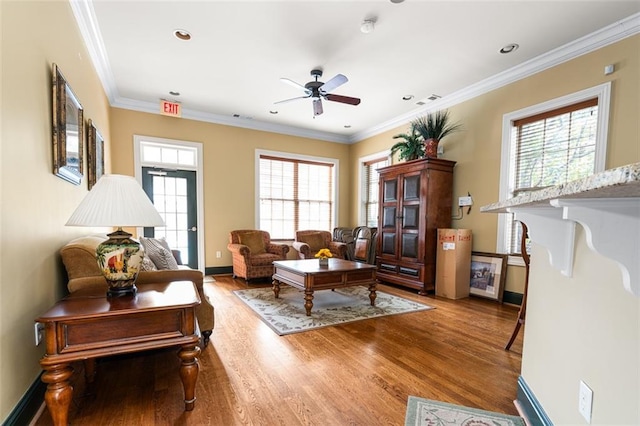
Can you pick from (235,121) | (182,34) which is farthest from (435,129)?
(235,121)

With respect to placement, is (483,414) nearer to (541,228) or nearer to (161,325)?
(541,228)

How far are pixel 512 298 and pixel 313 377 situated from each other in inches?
119

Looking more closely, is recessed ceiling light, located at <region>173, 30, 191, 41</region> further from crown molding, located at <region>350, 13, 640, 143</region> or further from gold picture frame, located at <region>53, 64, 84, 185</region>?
crown molding, located at <region>350, 13, 640, 143</region>

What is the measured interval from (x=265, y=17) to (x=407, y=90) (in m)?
2.38

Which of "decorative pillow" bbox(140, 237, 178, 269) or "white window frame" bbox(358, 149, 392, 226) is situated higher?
"white window frame" bbox(358, 149, 392, 226)

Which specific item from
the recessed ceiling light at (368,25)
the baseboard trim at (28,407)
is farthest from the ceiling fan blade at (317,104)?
the baseboard trim at (28,407)

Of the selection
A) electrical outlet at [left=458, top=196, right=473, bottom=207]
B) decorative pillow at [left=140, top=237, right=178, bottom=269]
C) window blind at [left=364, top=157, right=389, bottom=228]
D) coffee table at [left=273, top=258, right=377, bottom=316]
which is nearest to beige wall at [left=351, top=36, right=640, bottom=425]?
electrical outlet at [left=458, top=196, right=473, bottom=207]

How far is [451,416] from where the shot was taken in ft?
5.25

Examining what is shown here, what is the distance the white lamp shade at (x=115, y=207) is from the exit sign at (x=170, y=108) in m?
3.56

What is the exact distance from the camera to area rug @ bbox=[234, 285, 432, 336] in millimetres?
2994

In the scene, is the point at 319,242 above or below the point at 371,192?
below

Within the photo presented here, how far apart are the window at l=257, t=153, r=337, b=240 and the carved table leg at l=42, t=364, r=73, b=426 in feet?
15.0

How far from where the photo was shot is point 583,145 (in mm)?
3109

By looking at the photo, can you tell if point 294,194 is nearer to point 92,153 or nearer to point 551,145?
point 92,153
